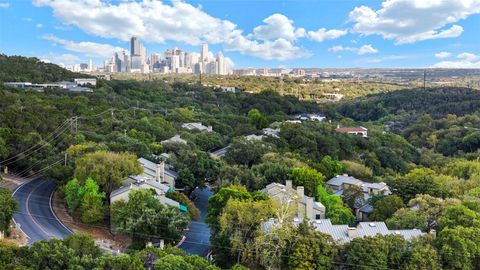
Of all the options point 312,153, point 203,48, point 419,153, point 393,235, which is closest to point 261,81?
point 203,48

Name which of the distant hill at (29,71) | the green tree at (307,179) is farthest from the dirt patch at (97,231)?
the distant hill at (29,71)

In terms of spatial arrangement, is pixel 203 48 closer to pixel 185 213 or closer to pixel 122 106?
pixel 122 106

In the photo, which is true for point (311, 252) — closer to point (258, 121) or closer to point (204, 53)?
point (258, 121)


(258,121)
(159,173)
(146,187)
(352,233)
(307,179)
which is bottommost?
(352,233)

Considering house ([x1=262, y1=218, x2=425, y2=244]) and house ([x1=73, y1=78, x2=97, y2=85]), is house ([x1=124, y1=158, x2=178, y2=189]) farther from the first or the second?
house ([x1=73, y1=78, x2=97, y2=85])

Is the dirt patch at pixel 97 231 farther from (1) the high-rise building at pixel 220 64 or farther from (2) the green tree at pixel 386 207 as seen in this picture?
(1) the high-rise building at pixel 220 64

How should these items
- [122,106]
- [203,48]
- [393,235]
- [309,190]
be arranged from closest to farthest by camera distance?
1. [393,235]
2. [309,190]
3. [122,106]
4. [203,48]

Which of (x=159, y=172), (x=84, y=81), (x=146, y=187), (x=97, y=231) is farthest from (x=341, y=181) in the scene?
(x=84, y=81)
